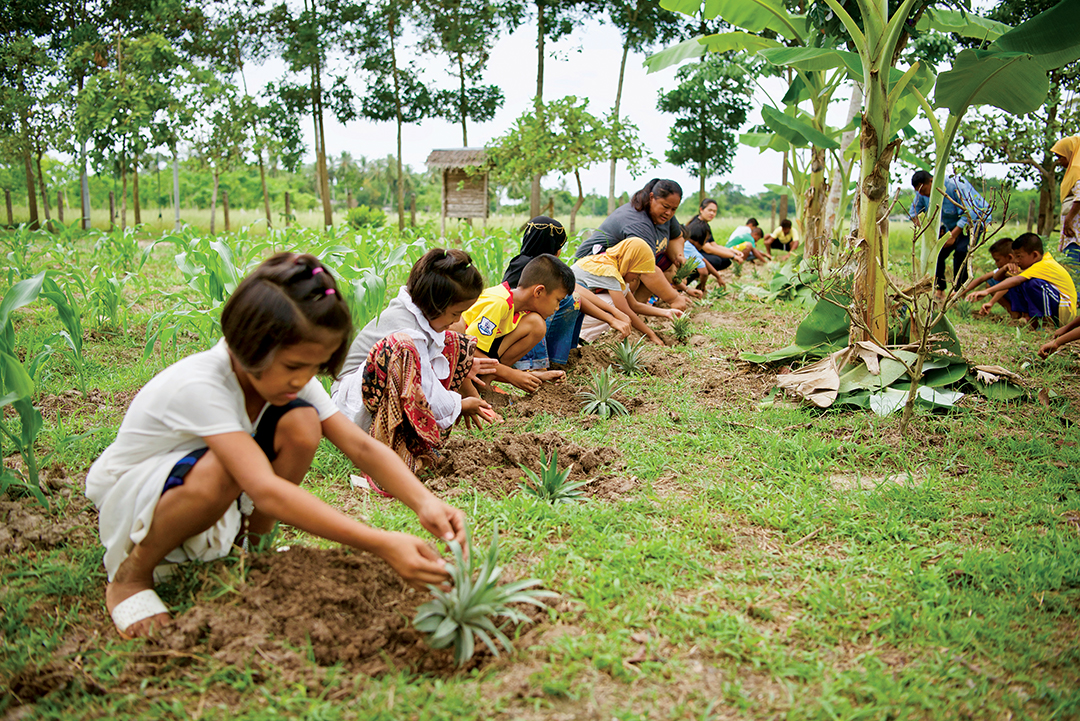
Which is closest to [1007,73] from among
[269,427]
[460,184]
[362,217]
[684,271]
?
[684,271]

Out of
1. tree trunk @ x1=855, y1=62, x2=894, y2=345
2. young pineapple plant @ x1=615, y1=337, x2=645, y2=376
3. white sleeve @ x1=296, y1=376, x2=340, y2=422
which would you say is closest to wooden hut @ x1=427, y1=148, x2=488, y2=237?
young pineapple plant @ x1=615, y1=337, x2=645, y2=376

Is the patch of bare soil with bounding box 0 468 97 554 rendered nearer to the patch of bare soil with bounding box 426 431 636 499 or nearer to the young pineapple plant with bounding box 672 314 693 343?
the patch of bare soil with bounding box 426 431 636 499

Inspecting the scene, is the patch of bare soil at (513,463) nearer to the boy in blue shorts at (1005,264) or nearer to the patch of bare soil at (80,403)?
the patch of bare soil at (80,403)

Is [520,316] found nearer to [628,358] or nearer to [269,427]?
[628,358]

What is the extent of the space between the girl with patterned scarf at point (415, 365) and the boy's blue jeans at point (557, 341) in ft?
3.36

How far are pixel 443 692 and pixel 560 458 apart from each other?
4.81 ft

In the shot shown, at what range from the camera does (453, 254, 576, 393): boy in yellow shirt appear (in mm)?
3621

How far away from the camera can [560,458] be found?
289 cm

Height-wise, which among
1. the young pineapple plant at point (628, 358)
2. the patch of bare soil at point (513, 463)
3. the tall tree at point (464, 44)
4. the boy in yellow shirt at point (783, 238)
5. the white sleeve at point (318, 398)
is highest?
the tall tree at point (464, 44)

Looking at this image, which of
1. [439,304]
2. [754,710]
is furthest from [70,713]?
[439,304]

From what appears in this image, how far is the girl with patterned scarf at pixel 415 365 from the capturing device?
264cm

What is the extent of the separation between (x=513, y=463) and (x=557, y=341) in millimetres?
1615

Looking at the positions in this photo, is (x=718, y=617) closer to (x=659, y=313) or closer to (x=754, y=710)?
(x=754, y=710)

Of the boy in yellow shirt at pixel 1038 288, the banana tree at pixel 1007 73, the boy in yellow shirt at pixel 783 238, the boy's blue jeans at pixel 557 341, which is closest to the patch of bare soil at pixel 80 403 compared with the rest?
the boy's blue jeans at pixel 557 341
